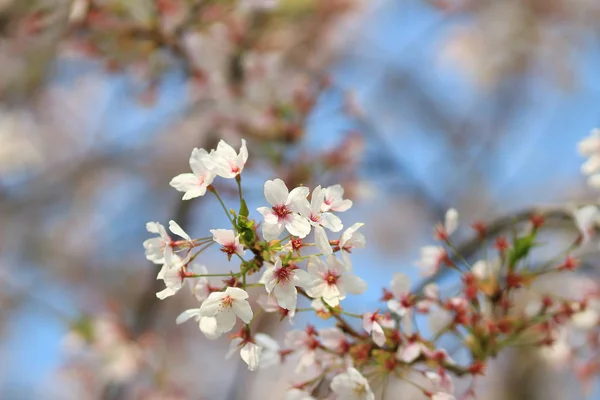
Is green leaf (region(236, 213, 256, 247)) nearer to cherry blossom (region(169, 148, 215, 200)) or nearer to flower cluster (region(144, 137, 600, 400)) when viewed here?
flower cluster (region(144, 137, 600, 400))

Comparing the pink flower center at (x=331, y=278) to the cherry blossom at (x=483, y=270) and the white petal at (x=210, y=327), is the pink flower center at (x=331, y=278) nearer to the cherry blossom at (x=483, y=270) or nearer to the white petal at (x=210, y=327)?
the white petal at (x=210, y=327)

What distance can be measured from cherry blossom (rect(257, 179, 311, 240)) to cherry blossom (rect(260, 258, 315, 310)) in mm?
64

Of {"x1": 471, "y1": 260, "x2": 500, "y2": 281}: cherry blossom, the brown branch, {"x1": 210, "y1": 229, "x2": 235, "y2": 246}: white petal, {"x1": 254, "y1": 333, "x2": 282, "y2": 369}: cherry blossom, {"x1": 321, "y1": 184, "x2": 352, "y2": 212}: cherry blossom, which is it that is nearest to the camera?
{"x1": 210, "y1": 229, "x2": 235, "y2": 246}: white petal

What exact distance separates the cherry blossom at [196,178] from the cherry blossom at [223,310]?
22 centimetres

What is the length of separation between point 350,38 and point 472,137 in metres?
1.59

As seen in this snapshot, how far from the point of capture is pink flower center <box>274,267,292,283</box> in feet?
3.84

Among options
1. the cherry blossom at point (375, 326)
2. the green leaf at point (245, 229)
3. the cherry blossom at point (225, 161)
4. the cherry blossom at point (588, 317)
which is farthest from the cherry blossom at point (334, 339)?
the cherry blossom at point (588, 317)

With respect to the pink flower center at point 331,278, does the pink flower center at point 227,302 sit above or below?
above

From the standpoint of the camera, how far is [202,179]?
127cm

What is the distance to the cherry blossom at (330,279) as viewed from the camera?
1.22 meters

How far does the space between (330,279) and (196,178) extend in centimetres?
35

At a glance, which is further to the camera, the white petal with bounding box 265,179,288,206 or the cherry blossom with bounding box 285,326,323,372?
the cherry blossom with bounding box 285,326,323,372

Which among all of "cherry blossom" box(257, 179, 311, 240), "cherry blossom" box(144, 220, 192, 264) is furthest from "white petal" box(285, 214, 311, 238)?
"cherry blossom" box(144, 220, 192, 264)

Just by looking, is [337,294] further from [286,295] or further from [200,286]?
[200,286]
